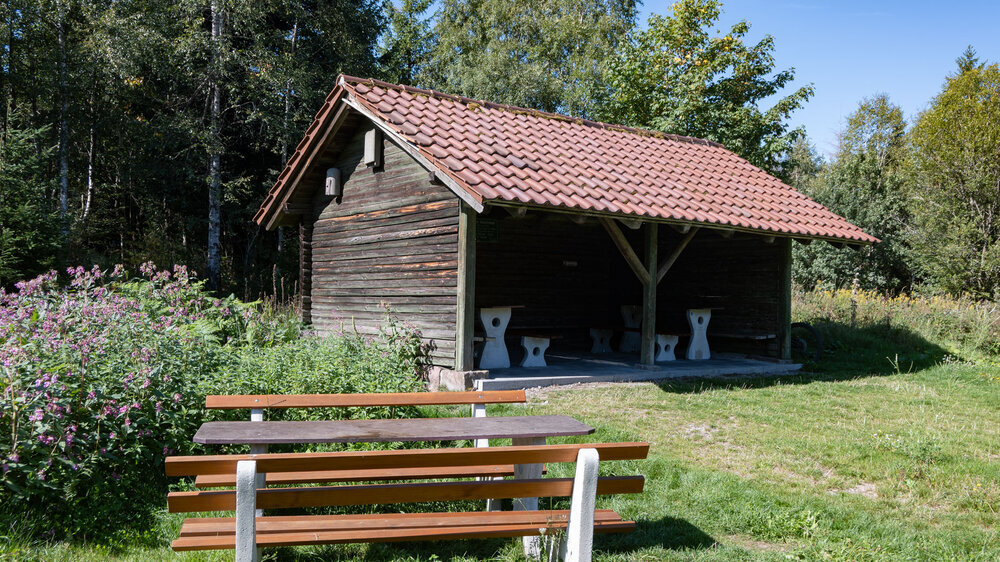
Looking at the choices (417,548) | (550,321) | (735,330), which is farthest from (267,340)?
(735,330)

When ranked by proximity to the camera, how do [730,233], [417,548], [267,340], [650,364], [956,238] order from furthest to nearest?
[956,238], [730,233], [650,364], [267,340], [417,548]

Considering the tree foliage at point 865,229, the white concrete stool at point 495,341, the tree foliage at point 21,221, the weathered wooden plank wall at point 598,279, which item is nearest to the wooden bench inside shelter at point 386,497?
the white concrete stool at point 495,341

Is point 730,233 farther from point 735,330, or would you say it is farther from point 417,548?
point 417,548

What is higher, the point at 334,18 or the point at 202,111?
the point at 334,18

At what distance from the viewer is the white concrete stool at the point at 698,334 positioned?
1089 cm

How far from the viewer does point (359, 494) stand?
2.66 meters

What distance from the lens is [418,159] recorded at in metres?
8.00

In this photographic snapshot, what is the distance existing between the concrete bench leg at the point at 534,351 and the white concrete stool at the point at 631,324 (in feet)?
10.3

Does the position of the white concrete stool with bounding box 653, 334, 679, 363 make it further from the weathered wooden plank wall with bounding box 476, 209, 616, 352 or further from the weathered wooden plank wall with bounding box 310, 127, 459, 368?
the weathered wooden plank wall with bounding box 310, 127, 459, 368

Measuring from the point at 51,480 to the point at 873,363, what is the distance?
1189 centimetres

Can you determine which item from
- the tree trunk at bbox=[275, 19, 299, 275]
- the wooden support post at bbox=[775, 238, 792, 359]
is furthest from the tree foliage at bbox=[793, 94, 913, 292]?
the tree trunk at bbox=[275, 19, 299, 275]

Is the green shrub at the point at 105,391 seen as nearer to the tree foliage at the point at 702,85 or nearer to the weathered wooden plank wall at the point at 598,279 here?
the weathered wooden plank wall at the point at 598,279

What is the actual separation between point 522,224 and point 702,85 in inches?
454

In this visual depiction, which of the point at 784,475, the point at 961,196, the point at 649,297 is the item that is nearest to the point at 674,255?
the point at 649,297
